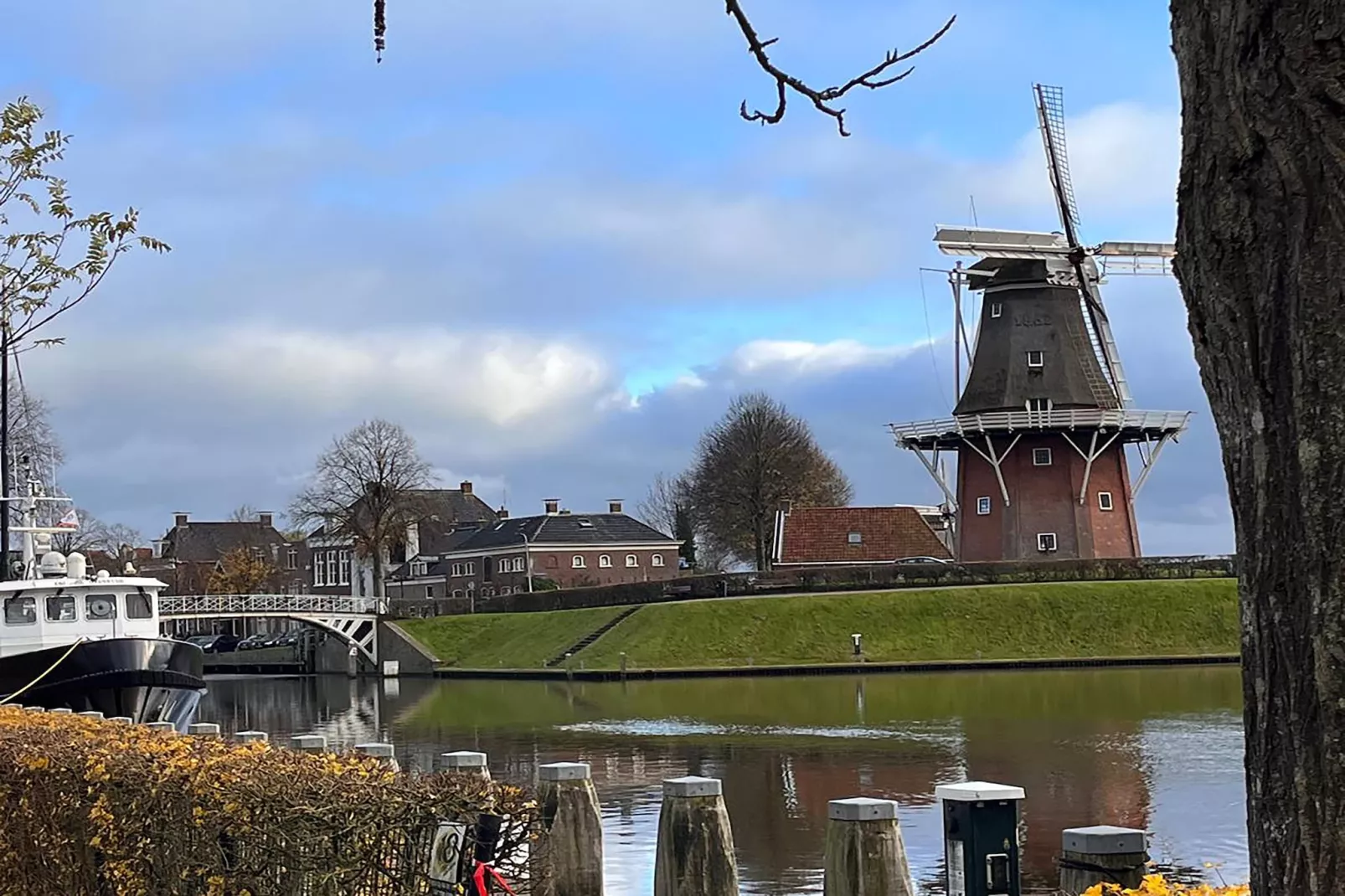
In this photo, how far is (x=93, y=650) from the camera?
88.5 ft

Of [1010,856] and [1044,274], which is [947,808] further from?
[1044,274]

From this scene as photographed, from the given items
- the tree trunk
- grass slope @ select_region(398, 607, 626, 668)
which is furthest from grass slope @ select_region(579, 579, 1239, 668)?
the tree trunk

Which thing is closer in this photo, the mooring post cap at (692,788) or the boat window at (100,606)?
the mooring post cap at (692,788)

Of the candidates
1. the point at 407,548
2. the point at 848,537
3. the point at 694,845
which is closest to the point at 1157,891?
the point at 694,845

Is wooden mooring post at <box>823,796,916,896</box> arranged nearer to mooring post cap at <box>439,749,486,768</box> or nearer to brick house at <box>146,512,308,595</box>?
mooring post cap at <box>439,749,486,768</box>

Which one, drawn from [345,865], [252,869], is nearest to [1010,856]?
[345,865]

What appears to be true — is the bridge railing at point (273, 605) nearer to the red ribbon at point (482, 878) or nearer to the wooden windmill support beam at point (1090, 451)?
the wooden windmill support beam at point (1090, 451)

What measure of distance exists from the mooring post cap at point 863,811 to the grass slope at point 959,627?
4013 centimetres

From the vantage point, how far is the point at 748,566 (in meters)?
80.9

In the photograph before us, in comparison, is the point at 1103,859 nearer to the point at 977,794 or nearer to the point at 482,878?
the point at 977,794

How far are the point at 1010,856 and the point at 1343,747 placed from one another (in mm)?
2763

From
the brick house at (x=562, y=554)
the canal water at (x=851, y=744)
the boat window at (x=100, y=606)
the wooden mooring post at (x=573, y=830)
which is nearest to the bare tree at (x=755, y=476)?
the brick house at (x=562, y=554)

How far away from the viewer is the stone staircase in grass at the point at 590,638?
52.6 meters

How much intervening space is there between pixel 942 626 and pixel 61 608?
27435 mm
